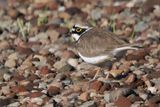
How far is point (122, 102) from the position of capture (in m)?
8.59

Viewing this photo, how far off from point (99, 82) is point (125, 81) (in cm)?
37

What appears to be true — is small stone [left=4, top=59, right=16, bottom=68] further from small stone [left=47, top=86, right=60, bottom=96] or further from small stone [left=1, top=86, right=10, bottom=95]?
small stone [left=47, top=86, right=60, bottom=96]

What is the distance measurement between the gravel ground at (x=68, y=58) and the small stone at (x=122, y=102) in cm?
1

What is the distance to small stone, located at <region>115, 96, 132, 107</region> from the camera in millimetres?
8547

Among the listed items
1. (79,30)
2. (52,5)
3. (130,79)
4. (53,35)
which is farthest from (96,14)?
(130,79)

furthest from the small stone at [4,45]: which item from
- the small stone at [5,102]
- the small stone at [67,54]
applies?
the small stone at [5,102]

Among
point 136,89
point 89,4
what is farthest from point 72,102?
point 89,4

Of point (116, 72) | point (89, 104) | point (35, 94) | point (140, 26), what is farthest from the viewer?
point (140, 26)

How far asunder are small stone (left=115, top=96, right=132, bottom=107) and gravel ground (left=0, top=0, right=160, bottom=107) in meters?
A: 0.01

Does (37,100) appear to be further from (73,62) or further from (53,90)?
(73,62)

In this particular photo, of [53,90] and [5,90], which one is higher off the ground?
[5,90]

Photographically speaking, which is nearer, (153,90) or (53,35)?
(153,90)

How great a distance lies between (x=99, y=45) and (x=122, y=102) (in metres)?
1.17

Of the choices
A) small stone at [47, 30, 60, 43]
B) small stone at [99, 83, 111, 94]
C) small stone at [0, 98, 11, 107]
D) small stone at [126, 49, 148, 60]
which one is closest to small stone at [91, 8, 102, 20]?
small stone at [47, 30, 60, 43]
